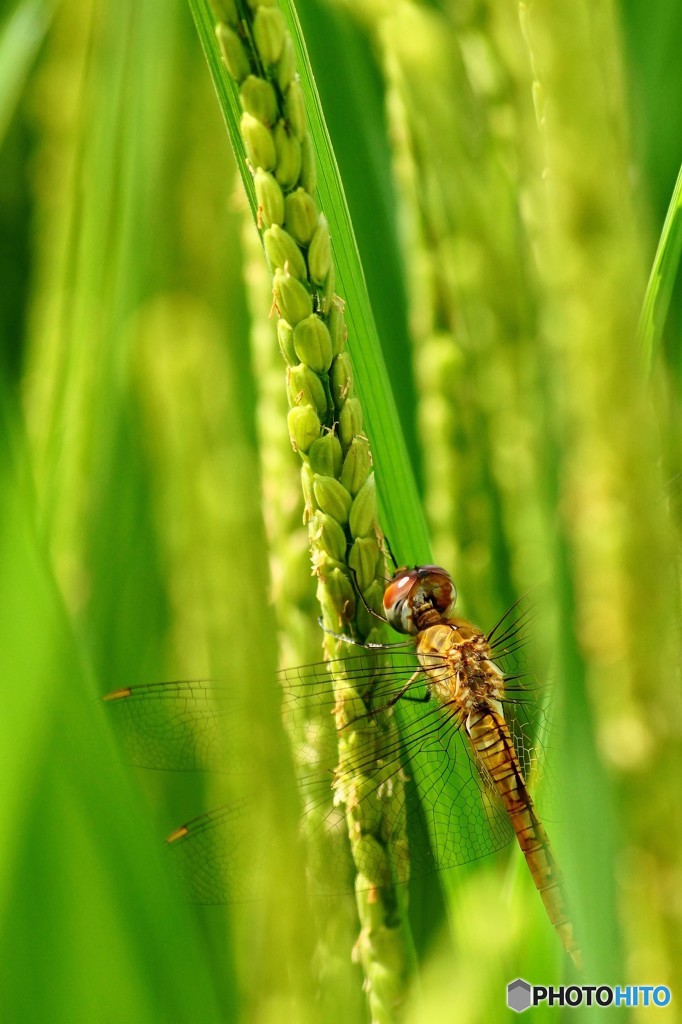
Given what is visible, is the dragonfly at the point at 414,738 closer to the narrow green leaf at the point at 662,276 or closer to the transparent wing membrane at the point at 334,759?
the transparent wing membrane at the point at 334,759

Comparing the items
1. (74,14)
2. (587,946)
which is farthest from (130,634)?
(74,14)

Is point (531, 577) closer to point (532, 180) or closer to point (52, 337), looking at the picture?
point (532, 180)

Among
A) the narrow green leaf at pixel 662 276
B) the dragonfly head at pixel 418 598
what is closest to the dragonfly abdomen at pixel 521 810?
the dragonfly head at pixel 418 598

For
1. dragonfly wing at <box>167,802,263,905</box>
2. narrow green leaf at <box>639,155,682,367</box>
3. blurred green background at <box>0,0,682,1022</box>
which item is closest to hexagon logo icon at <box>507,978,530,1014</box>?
blurred green background at <box>0,0,682,1022</box>

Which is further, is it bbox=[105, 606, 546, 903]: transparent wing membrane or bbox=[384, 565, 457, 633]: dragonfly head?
bbox=[384, 565, 457, 633]: dragonfly head

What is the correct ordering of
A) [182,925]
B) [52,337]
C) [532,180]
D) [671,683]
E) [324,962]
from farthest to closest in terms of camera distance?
[52,337] → [532,180] → [324,962] → [182,925] → [671,683]

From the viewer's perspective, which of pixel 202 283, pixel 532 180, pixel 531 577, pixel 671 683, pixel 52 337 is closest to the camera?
pixel 671 683

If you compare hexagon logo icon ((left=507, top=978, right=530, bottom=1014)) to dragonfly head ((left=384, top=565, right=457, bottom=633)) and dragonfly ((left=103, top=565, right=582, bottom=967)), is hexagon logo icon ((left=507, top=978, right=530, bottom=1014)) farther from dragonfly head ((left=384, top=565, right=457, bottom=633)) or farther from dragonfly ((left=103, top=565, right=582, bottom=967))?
dragonfly head ((left=384, top=565, right=457, bottom=633))

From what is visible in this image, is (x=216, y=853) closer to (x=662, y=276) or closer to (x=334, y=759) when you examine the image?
(x=334, y=759)
